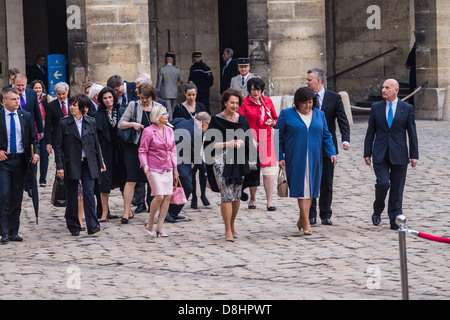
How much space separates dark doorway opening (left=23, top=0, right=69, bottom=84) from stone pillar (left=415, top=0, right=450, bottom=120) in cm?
987

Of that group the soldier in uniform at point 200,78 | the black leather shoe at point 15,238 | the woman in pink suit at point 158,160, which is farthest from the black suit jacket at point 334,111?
the soldier in uniform at point 200,78

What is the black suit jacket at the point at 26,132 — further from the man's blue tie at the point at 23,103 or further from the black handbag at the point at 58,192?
the man's blue tie at the point at 23,103

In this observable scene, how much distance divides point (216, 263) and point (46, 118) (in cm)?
523

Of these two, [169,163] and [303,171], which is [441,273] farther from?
[169,163]

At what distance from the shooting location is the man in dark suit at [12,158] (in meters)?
11.4

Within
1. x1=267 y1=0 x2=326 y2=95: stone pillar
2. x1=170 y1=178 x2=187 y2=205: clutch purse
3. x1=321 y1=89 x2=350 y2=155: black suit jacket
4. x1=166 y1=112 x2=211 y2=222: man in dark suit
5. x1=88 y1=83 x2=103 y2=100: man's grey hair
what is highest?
x1=267 y1=0 x2=326 y2=95: stone pillar

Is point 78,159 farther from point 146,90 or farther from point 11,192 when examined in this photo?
point 146,90

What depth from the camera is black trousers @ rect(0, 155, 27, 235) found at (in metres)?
11.4

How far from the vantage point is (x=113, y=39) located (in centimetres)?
2036

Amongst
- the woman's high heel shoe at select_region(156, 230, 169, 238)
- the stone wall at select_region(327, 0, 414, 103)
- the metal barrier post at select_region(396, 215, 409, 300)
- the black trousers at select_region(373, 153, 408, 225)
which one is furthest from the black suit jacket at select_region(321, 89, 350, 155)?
the stone wall at select_region(327, 0, 414, 103)

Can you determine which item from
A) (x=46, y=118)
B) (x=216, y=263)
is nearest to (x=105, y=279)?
(x=216, y=263)

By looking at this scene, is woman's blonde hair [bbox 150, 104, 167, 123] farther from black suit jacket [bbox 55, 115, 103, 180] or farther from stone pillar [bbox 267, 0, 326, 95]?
stone pillar [bbox 267, 0, 326, 95]

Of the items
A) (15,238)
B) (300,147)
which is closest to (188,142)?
(300,147)

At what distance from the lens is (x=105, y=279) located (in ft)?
30.3
